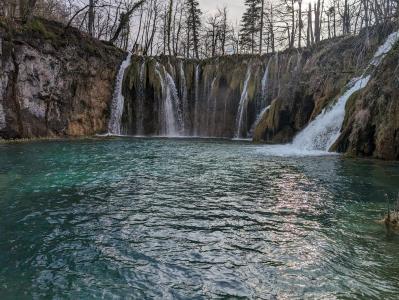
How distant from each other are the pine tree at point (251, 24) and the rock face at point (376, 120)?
2833 cm

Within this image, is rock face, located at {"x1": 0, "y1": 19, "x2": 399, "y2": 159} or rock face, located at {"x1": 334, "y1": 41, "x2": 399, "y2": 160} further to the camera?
rock face, located at {"x1": 0, "y1": 19, "x2": 399, "y2": 159}

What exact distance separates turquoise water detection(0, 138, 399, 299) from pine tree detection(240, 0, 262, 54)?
34.5 m

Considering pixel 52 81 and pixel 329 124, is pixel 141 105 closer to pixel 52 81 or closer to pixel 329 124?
pixel 52 81

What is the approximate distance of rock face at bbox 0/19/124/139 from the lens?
71.9 ft

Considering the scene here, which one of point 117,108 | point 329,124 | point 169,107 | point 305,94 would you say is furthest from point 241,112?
point 329,124

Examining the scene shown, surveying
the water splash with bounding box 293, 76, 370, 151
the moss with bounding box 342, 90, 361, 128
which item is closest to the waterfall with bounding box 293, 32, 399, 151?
the water splash with bounding box 293, 76, 370, 151

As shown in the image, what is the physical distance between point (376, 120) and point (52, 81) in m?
19.4

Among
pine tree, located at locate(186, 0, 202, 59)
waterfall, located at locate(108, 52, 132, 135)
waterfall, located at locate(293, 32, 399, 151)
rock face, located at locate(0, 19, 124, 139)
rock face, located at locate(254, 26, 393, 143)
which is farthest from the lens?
pine tree, located at locate(186, 0, 202, 59)

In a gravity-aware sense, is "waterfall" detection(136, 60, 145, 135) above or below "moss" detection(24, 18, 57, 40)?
below

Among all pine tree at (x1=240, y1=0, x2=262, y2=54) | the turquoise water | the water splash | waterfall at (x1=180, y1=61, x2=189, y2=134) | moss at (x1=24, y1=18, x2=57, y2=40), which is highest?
pine tree at (x1=240, y1=0, x2=262, y2=54)

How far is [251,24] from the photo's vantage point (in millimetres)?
43500

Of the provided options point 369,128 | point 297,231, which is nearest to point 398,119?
point 369,128

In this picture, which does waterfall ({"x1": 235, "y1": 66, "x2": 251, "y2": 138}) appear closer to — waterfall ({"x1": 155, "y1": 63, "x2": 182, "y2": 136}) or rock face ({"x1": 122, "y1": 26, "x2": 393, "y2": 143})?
rock face ({"x1": 122, "y1": 26, "x2": 393, "y2": 143})

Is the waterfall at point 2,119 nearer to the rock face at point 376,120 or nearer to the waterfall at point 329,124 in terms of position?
the waterfall at point 329,124
